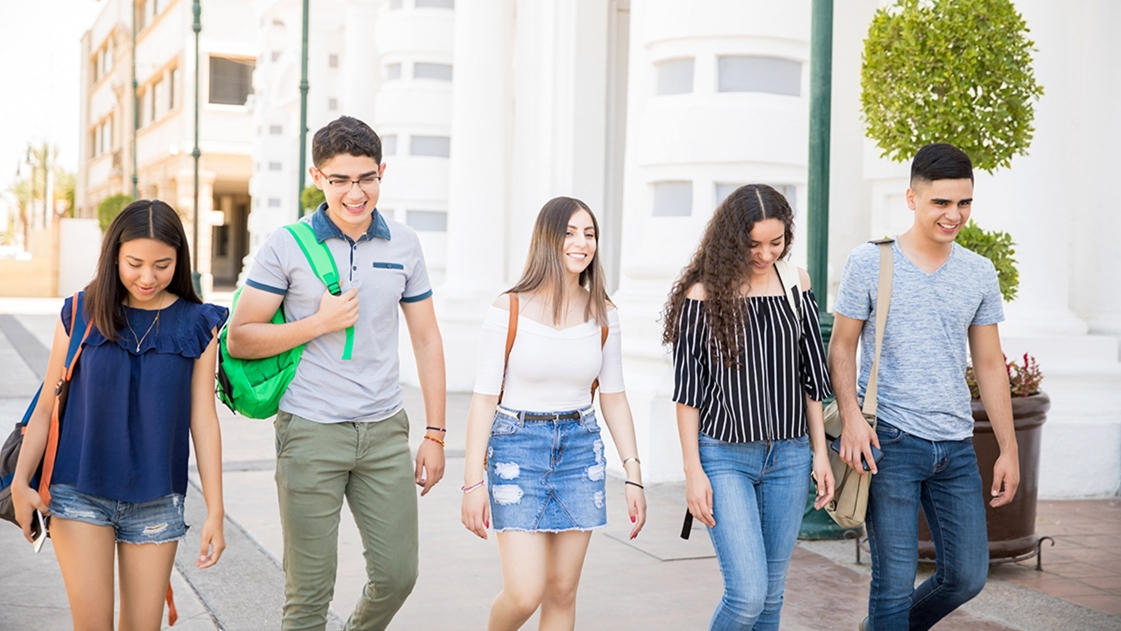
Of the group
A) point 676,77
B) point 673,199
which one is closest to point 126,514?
point 673,199

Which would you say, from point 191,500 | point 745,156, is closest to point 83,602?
point 191,500

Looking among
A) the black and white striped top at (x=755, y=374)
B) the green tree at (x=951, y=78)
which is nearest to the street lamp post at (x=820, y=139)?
the green tree at (x=951, y=78)

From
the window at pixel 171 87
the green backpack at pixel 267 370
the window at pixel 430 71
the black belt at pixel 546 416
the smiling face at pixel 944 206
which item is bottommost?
the black belt at pixel 546 416

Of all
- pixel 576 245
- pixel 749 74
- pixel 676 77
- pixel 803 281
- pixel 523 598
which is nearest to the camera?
pixel 523 598

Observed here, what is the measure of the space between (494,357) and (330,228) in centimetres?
65

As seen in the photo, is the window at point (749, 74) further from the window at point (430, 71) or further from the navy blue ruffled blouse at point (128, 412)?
the window at point (430, 71)

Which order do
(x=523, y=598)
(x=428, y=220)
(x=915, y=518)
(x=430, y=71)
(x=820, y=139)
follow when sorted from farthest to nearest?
(x=428, y=220)
(x=430, y=71)
(x=820, y=139)
(x=915, y=518)
(x=523, y=598)

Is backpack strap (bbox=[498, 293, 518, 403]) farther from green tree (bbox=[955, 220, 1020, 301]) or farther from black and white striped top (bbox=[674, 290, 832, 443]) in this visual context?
green tree (bbox=[955, 220, 1020, 301])

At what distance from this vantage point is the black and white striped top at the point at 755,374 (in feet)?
12.1

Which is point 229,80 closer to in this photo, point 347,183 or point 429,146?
point 429,146

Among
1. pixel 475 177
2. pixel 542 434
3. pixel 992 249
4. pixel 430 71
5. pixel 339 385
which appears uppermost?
pixel 430 71

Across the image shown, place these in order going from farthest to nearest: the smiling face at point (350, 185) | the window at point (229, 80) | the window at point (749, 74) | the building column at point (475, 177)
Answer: the window at point (229, 80) < the building column at point (475, 177) < the window at point (749, 74) < the smiling face at point (350, 185)

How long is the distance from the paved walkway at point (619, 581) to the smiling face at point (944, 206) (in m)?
1.97

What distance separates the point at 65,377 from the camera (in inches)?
134
